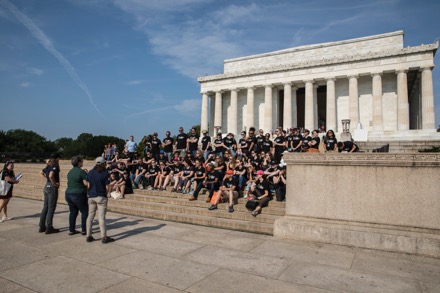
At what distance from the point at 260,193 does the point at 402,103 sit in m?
28.8

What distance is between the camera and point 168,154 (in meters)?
16.5

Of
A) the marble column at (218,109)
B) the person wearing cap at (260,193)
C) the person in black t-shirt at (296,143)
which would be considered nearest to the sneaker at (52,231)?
the person wearing cap at (260,193)

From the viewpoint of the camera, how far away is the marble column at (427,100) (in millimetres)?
29062

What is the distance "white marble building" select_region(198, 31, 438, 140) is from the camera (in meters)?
30.0

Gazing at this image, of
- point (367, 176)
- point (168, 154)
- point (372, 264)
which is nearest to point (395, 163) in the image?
point (367, 176)

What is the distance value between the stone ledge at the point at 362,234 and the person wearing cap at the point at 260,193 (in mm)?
1275

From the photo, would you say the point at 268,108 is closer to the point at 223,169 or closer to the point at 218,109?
the point at 218,109

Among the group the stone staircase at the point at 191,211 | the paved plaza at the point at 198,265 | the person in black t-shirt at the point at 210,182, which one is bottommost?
the paved plaza at the point at 198,265

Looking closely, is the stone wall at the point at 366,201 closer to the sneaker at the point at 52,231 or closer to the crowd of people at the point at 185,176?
the crowd of people at the point at 185,176

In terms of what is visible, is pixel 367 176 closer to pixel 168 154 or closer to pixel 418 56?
pixel 168 154

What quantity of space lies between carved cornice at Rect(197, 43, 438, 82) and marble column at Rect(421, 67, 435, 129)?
7.54ft

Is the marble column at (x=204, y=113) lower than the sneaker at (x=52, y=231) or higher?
higher

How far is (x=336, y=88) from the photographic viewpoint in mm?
35500

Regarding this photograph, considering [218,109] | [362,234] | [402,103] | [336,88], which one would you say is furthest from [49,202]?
[336,88]
